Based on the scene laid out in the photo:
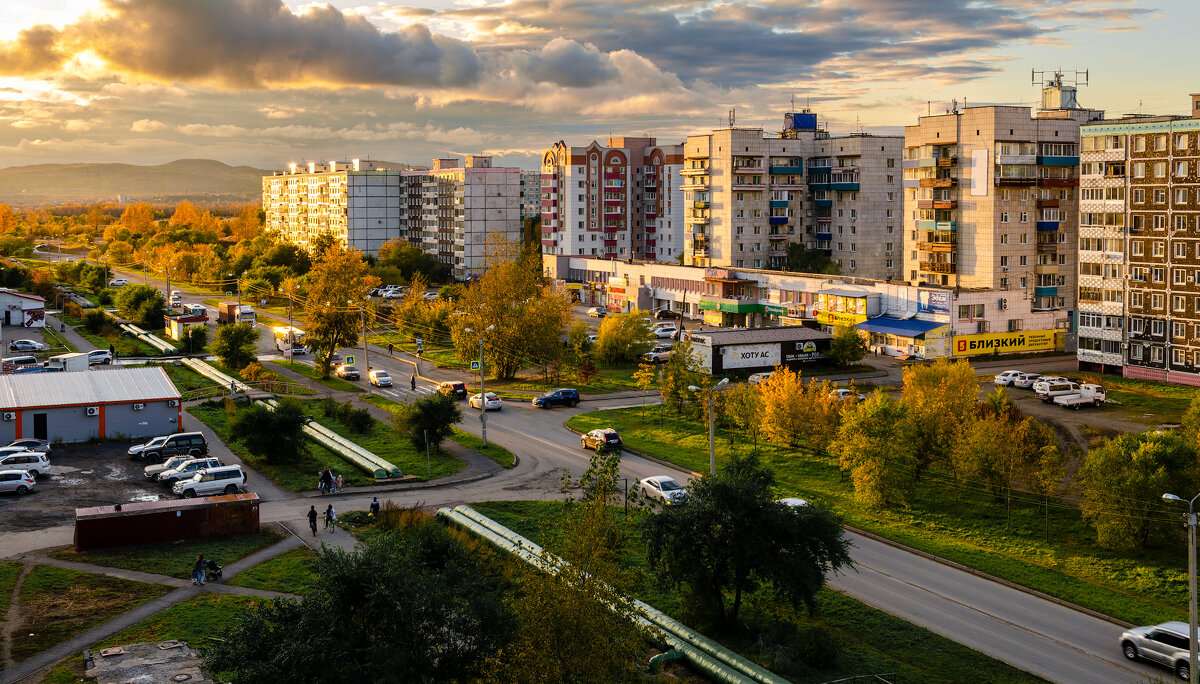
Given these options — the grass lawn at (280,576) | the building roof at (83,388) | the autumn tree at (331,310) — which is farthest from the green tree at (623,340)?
the grass lawn at (280,576)

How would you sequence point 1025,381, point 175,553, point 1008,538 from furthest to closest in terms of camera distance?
point 1025,381 < point 1008,538 < point 175,553

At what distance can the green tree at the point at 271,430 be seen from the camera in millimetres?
45812

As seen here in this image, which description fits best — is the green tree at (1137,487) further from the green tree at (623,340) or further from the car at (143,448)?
the green tree at (623,340)

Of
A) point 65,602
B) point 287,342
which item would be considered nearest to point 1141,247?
point 65,602

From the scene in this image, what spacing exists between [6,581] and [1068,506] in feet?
122

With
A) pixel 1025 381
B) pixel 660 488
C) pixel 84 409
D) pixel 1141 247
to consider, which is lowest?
pixel 660 488

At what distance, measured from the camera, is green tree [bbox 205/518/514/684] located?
1903 cm

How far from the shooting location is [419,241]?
475ft

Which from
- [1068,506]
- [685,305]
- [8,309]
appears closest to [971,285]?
[685,305]

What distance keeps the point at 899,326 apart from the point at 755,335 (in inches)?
472

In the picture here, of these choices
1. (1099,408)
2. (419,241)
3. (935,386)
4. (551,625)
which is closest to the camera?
(551,625)

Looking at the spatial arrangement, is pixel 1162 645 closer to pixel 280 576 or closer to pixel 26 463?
pixel 280 576

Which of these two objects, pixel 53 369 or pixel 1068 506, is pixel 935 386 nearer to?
pixel 1068 506

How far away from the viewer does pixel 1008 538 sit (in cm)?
3591
